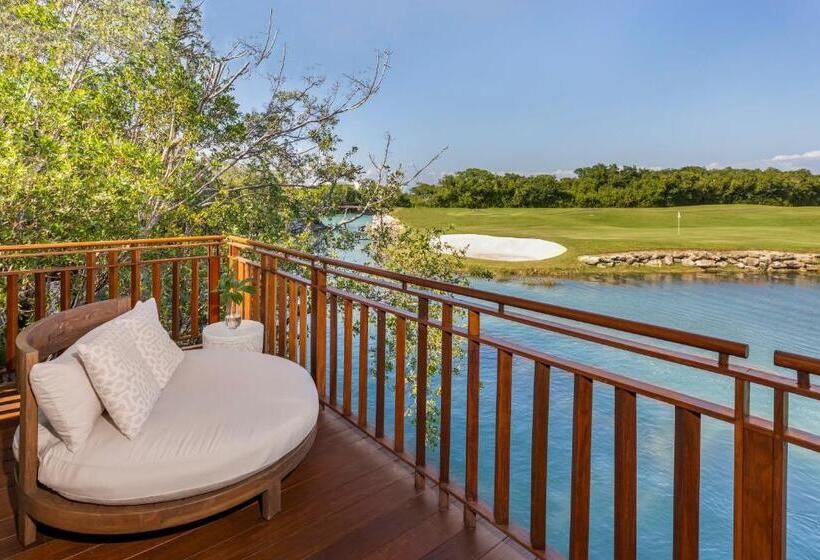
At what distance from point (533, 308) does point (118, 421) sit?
1487 millimetres

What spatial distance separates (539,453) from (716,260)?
19.7 metres

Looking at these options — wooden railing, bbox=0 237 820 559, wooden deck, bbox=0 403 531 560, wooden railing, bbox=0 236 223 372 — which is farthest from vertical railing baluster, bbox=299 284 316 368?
wooden railing, bbox=0 236 223 372

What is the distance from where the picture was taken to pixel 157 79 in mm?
7387

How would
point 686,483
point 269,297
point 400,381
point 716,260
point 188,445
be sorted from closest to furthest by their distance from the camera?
point 686,483, point 188,445, point 400,381, point 269,297, point 716,260

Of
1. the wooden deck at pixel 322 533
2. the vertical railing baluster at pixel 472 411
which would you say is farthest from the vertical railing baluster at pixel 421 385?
the vertical railing baluster at pixel 472 411

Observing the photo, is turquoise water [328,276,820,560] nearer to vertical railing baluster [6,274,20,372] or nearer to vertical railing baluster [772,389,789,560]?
vertical railing baluster [772,389,789,560]

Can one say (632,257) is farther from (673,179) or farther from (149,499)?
(149,499)

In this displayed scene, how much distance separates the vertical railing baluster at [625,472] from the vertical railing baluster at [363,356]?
1337 mm

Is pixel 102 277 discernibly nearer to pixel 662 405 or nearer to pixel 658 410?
pixel 658 410

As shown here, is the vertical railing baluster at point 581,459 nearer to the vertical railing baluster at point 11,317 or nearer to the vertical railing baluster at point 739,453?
the vertical railing baluster at point 739,453

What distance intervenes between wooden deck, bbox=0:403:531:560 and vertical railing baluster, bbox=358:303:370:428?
1.33 ft

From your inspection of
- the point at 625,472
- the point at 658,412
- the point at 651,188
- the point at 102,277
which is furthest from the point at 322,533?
the point at 651,188

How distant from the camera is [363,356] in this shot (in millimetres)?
2449

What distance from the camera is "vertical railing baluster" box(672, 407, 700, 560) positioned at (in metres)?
1.17
